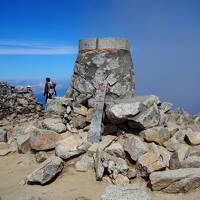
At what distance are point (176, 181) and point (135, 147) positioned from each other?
1.90 m

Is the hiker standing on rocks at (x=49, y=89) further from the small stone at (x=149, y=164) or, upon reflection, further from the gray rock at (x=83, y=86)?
the small stone at (x=149, y=164)


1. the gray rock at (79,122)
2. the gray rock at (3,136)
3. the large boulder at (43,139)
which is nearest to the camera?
the large boulder at (43,139)

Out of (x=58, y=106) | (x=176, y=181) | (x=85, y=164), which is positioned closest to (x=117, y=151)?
(x=85, y=164)

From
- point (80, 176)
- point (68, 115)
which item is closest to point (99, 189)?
point (80, 176)

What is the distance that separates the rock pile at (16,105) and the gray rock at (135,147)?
7962mm

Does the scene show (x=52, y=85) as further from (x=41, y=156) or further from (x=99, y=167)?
(x=99, y=167)

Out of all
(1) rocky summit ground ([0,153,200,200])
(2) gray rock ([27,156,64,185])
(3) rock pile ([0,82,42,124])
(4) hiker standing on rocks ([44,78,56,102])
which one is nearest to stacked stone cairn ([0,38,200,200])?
(2) gray rock ([27,156,64,185])

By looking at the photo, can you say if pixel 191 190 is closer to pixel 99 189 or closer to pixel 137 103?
pixel 99 189

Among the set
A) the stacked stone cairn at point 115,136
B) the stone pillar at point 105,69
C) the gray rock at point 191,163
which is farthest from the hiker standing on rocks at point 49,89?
the gray rock at point 191,163

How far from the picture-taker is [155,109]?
1165cm

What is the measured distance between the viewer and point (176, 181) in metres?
8.83

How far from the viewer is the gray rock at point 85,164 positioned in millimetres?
10461

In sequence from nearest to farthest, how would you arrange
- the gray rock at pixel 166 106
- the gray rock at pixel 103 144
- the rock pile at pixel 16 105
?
the gray rock at pixel 103 144 < the gray rock at pixel 166 106 < the rock pile at pixel 16 105

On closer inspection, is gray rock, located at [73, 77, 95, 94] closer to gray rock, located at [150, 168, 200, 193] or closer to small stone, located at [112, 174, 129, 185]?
small stone, located at [112, 174, 129, 185]
